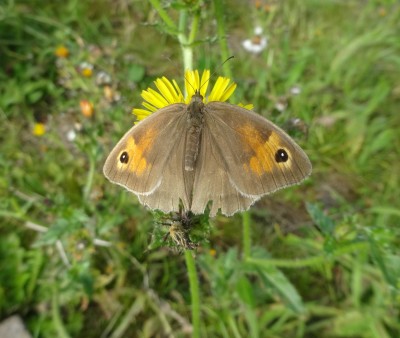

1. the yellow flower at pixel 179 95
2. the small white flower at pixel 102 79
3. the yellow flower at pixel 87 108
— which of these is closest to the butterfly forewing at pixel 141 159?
the yellow flower at pixel 179 95

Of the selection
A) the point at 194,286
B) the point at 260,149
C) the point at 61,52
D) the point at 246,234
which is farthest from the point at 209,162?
the point at 61,52

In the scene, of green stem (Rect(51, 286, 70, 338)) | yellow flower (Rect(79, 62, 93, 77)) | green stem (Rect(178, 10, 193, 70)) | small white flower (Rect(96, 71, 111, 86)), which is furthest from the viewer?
yellow flower (Rect(79, 62, 93, 77))

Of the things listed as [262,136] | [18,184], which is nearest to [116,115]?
[18,184]

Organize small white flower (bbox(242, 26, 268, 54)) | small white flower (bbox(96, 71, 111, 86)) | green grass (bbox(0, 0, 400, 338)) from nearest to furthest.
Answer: green grass (bbox(0, 0, 400, 338)) → small white flower (bbox(96, 71, 111, 86)) → small white flower (bbox(242, 26, 268, 54))

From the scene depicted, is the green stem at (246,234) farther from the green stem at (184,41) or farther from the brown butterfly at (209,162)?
the green stem at (184,41)

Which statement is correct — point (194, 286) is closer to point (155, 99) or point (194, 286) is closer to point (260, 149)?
point (260, 149)

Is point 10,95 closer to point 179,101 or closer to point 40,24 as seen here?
point 40,24

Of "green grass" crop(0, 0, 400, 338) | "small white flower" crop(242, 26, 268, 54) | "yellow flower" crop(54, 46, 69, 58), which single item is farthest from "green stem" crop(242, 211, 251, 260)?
"yellow flower" crop(54, 46, 69, 58)

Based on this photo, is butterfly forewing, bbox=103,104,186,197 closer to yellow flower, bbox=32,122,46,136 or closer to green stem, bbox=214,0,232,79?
green stem, bbox=214,0,232,79
